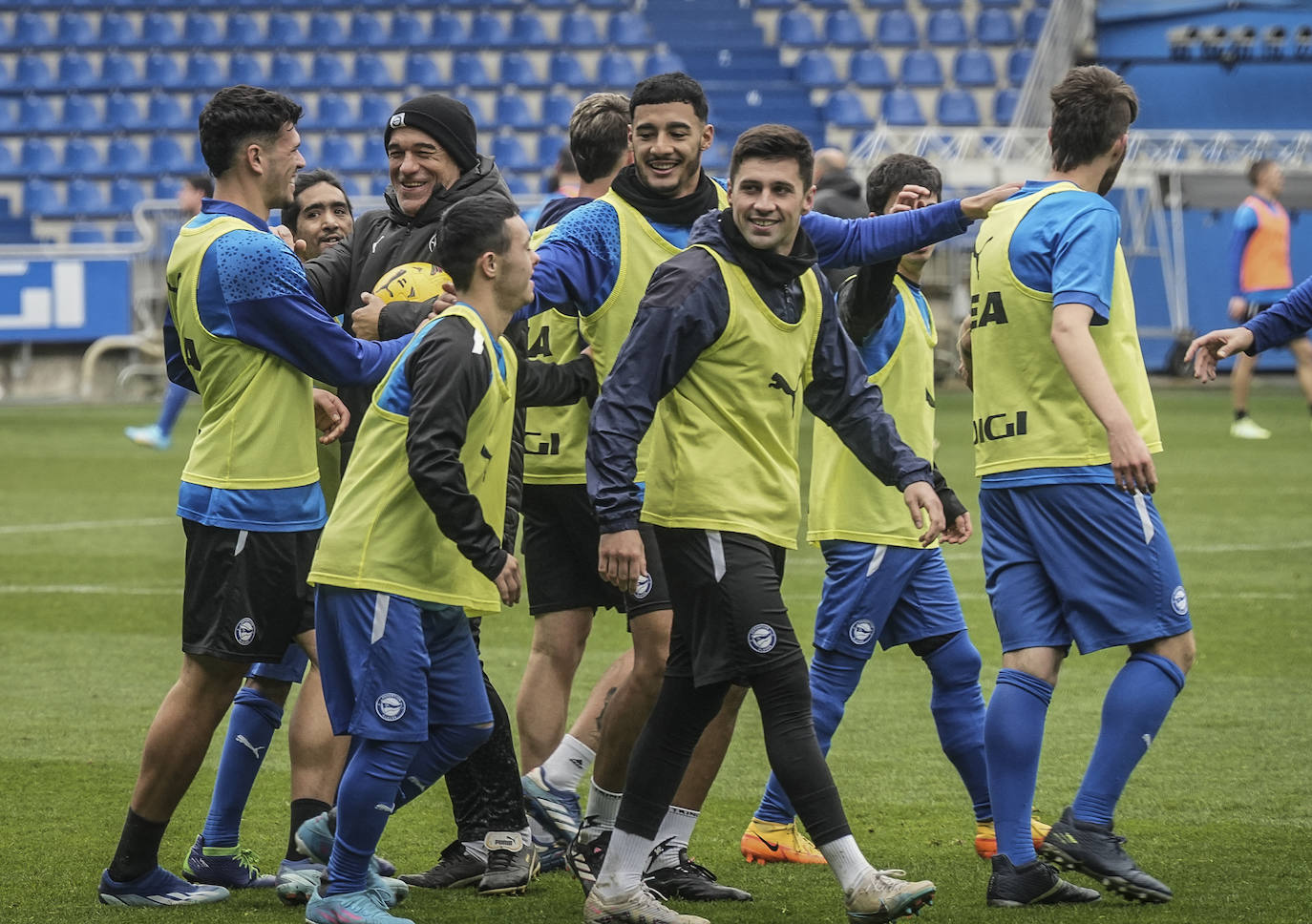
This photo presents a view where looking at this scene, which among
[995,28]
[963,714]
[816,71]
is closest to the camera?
[963,714]

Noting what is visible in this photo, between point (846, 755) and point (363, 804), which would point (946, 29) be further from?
point (363, 804)

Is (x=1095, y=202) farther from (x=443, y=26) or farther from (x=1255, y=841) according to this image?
(x=443, y=26)

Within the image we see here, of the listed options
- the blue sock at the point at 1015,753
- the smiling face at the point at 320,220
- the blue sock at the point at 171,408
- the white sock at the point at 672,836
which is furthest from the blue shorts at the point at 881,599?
the blue sock at the point at 171,408

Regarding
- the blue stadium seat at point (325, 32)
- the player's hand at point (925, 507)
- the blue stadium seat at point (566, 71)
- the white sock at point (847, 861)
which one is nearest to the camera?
the white sock at point (847, 861)

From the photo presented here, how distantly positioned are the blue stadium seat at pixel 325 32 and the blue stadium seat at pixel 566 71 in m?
3.22

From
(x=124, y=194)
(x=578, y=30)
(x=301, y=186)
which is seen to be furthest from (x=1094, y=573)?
(x=578, y=30)

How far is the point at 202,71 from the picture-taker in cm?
2539

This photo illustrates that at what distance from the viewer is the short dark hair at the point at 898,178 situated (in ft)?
16.6

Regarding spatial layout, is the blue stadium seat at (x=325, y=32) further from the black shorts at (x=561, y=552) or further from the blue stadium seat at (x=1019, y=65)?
the black shorts at (x=561, y=552)

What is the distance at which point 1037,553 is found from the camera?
14.4 feet

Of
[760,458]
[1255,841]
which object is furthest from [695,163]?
[1255,841]

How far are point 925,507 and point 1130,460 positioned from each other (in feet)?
1.62

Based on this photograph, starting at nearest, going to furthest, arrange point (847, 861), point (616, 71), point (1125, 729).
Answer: point (847, 861)
point (1125, 729)
point (616, 71)

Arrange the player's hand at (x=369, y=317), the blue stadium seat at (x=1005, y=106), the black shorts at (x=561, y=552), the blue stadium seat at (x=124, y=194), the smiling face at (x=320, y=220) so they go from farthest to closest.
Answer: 1. the blue stadium seat at (x=1005, y=106)
2. the blue stadium seat at (x=124, y=194)
3. the smiling face at (x=320, y=220)
4. the black shorts at (x=561, y=552)
5. the player's hand at (x=369, y=317)
